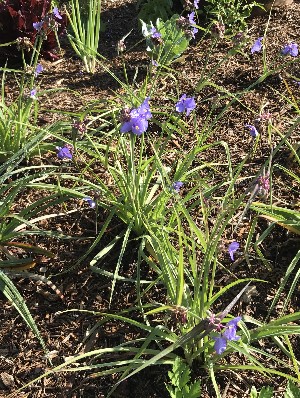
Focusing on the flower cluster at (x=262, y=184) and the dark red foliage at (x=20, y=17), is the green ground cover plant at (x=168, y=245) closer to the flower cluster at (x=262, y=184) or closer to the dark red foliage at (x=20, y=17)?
the flower cluster at (x=262, y=184)

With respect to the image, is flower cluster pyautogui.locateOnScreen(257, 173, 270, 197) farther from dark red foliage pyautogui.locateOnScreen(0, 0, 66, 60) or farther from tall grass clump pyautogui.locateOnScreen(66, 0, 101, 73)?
dark red foliage pyautogui.locateOnScreen(0, 0, 66, 60)

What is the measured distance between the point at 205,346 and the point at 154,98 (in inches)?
72.6

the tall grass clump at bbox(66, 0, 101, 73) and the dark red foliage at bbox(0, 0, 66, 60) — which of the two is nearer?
the tall grass clump at bbox(66, 0, 101, 73)

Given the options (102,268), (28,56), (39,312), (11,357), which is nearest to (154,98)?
(28,56)

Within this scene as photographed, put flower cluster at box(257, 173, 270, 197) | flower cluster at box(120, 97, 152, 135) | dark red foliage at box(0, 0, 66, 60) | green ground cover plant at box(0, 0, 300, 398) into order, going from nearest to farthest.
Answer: flower cluster at box(257, 173, 270, 197)
flower cluster at box(120, 97, 152, 135)
green ground cover plant at box(0, 0, 300, 398)
dark red foliage at box(0, 0, 66, 60)

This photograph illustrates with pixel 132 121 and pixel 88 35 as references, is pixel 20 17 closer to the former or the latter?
pixel 88 35

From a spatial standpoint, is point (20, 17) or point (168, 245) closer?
point (168, 245)

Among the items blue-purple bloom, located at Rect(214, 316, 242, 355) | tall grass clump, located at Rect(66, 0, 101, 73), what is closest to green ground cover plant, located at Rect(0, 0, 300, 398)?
blue-purple bloom, located at Rect(214, 316, 242, 355)

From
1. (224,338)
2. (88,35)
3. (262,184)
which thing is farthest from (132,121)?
(88,35)

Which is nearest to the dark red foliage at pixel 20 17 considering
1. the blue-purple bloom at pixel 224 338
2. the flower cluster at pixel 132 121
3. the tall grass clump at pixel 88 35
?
the tall grass clump at pixel 88 35

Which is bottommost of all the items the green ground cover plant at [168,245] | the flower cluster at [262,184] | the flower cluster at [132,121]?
the green ground cover plant at [168,245]

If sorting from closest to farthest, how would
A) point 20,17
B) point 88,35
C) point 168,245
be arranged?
point 168,245
point 88,35
point 20,17

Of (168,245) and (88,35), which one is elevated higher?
(88,35)

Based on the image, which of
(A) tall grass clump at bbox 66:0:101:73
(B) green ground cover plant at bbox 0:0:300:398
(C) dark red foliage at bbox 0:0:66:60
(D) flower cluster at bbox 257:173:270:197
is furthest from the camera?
(C) dark red foliage at bbox 0:0:66:60
